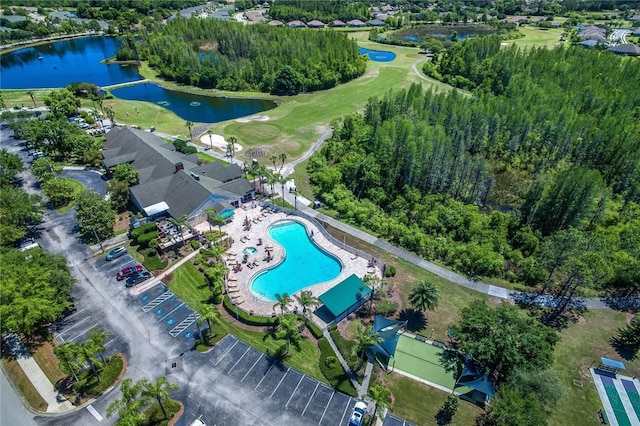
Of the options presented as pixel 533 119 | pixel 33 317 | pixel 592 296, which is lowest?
pixel 592 296

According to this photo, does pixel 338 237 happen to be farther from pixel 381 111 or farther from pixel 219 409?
pixel 381 111

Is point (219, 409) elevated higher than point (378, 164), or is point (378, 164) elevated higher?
point (378, 164)

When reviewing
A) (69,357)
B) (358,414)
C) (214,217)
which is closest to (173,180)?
(214,217)

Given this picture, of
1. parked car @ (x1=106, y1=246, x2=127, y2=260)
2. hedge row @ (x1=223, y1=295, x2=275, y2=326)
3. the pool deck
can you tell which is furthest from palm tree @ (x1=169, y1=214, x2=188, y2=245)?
hedge row @ (x1=223, y1=295, x2=275, y2=326)

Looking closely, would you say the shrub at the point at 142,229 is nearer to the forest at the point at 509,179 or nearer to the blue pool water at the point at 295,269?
the blue pool water at the point at 295,269

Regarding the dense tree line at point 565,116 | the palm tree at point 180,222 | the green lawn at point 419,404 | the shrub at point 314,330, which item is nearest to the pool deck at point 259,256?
the shrub at point 314,330

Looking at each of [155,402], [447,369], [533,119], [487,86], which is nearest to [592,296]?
[447,369]
